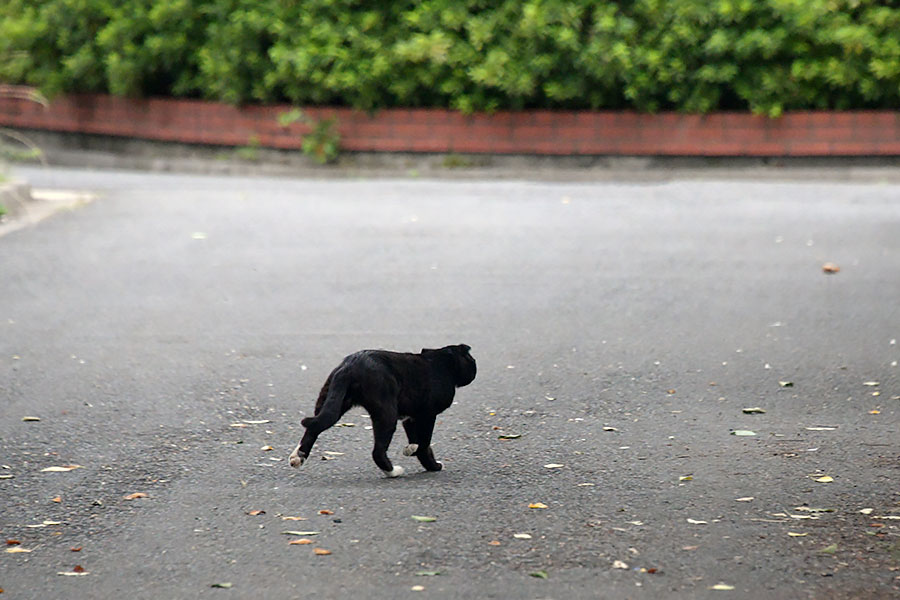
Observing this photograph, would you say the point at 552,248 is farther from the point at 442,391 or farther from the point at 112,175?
the point at 112,175

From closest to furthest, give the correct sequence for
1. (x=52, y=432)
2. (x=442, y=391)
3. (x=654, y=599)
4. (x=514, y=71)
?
(x=654, y=599), (x=442, y=391), (x=52, y=432), (x=514, y=71)

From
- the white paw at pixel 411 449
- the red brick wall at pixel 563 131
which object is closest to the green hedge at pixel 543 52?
the red brick wall at pixel 563 131

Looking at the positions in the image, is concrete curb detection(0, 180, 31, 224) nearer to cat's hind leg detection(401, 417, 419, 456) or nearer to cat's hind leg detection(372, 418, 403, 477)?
cat's hind leg detection(401, 417, 419, 456)

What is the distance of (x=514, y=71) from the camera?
18047 millimetres

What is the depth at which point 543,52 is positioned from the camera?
1836 cm

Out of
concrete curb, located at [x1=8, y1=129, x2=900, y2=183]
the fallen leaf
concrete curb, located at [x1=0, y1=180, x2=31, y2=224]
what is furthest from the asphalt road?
concrete curb, located at [x1=8, y1=129, x2=900, y2=183]

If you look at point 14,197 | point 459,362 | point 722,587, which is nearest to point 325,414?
point 459,362

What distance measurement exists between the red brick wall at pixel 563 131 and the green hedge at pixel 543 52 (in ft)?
0.79

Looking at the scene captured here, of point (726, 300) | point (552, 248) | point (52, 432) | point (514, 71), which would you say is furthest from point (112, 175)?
point (52, 432)

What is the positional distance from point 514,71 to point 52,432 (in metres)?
12.8

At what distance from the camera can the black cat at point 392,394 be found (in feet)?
16.4

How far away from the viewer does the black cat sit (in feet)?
16.4

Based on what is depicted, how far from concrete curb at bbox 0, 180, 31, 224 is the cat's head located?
8.88 metres

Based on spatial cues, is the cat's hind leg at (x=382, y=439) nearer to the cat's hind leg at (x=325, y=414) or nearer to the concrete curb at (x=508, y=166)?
the cat's hind leg at (x=325, y=414)
